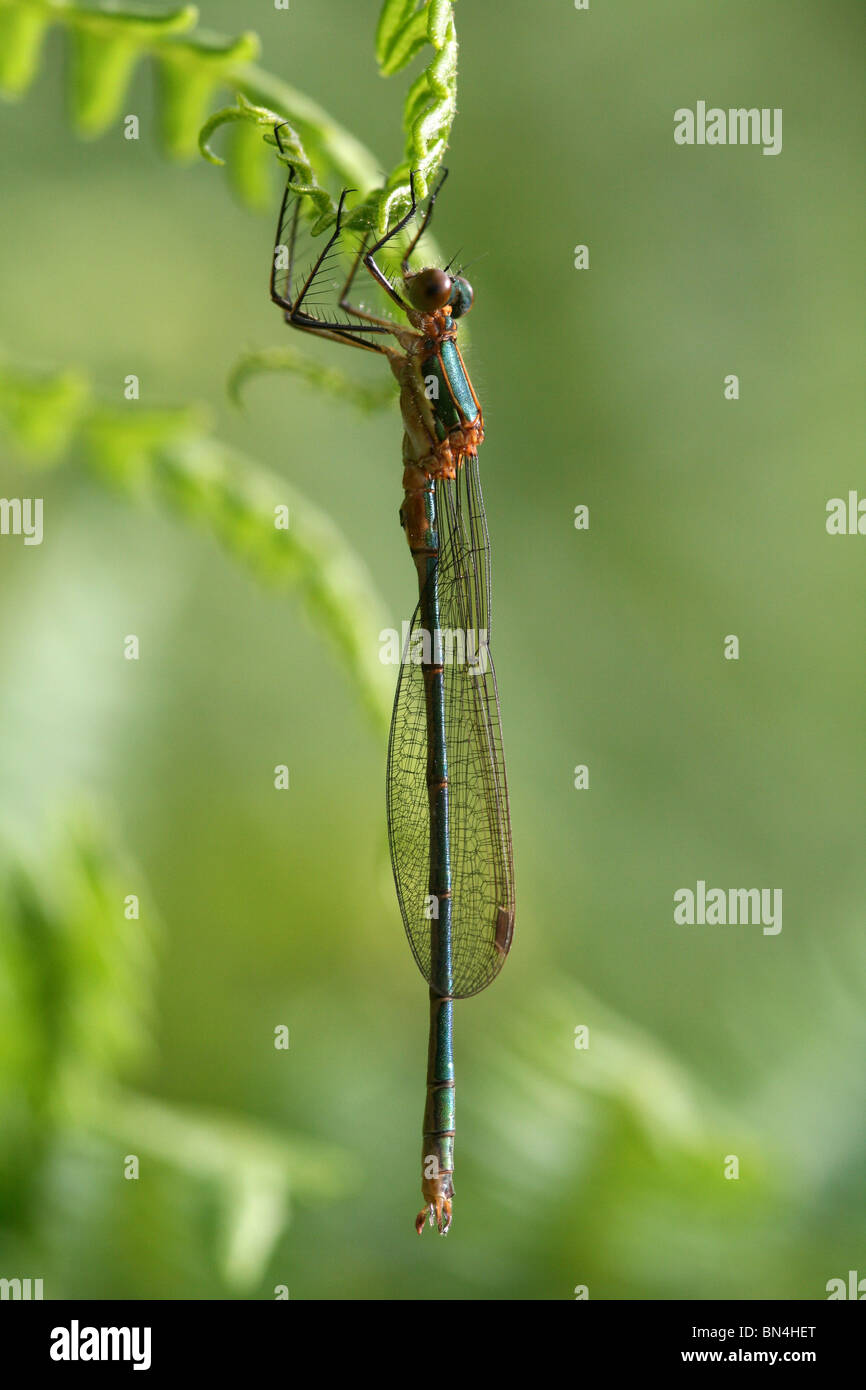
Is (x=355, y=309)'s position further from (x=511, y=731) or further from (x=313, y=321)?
(x=511, y=731)

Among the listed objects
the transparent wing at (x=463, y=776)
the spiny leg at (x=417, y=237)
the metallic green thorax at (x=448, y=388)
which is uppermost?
the spiny leg at (x=417, y=237)

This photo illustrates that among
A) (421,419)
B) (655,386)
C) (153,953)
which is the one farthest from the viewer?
(655,386)

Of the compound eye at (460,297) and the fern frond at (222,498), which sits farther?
the compound eye at (460,297)

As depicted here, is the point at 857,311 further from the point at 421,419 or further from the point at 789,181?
the point at 421,419

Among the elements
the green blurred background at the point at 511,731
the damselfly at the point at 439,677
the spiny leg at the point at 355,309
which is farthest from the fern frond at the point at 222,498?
the spiny leg at the point at 355,309

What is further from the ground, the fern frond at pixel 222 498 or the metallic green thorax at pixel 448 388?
the metallic green thorax at pixel 448 388

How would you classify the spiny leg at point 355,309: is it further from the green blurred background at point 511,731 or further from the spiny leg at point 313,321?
Answer: the green blurred background at point 511,731

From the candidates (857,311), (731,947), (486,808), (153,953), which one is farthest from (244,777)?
(857,311)
